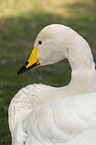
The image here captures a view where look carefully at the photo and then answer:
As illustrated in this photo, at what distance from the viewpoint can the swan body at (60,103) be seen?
165 centimetres

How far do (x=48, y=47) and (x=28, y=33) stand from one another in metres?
4.39

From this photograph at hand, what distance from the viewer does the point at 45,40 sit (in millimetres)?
2123

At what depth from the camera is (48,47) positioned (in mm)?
2139

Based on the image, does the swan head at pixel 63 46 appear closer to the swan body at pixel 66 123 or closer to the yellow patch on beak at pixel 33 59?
the yellow patch on beak at pixel 33 59

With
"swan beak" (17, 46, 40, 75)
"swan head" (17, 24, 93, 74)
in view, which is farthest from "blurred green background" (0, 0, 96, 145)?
"swan head" (17, 24, 93, 74)

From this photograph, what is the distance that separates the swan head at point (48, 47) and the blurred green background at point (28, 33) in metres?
1.16

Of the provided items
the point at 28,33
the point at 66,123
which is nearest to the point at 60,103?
the point at 66,123

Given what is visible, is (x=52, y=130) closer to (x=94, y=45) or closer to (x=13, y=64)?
(x=13, y=64)

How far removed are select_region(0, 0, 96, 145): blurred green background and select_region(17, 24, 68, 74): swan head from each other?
1.16 meters

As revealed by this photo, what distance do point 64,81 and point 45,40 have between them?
2.34 metres

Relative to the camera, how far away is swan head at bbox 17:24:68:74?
6.56ft

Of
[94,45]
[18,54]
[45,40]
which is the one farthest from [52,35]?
[94,45]

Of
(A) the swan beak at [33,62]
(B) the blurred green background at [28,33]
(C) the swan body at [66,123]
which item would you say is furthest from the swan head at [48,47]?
(B) the blurred green background at [28,33]

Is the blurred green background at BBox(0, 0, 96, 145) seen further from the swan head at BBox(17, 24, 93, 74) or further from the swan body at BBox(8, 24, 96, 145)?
the swan head at BBox(17, 24, 93, 74)
